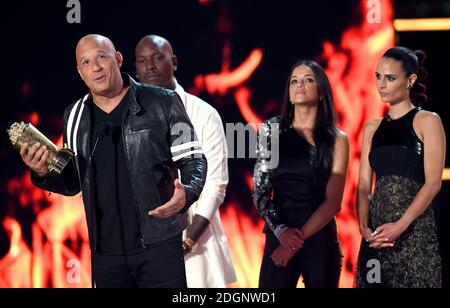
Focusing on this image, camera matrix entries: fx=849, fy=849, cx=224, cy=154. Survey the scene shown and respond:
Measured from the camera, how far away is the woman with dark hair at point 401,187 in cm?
336

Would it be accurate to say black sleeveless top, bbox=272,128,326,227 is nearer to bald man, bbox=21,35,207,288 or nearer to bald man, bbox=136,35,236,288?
bald man, bbox=136,35,236,288

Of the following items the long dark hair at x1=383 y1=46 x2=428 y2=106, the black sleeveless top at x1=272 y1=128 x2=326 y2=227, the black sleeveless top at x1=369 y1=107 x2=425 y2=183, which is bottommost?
the black sleeveless top at x1=272 y1=128 x2=326 y2=227

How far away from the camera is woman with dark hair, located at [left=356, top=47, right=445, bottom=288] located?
3.36m

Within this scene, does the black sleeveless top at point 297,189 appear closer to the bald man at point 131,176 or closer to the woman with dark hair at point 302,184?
the woman with dark hair at point 302,184

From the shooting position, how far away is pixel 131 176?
2973 mm

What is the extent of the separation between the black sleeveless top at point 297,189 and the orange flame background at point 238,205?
43.5 inches

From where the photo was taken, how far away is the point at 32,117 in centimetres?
490

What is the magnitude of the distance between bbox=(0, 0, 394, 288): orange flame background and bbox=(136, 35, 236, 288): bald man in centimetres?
69

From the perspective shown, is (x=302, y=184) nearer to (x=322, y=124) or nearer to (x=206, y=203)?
(x=322, y=124)

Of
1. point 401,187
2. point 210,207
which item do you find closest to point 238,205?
point 210,207

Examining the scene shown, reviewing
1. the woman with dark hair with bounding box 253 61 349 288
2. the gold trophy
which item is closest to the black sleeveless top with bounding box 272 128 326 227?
the woman with dark hair with bounding box 253 61 349 288

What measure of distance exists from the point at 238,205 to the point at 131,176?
77.2 inches

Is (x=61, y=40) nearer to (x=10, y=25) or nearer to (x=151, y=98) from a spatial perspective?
(x=10, y=25)
